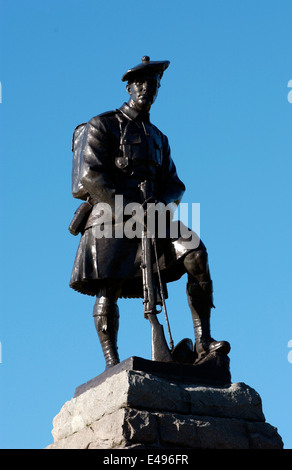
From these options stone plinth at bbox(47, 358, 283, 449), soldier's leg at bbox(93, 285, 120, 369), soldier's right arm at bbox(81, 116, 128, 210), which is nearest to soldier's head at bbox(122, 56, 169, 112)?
soldier's right arm at bbox(81, 116, 128, 210)

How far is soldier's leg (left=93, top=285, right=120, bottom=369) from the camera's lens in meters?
7.08

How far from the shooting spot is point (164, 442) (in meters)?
5.89

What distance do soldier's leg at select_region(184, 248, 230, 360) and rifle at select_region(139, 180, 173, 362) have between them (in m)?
0.27

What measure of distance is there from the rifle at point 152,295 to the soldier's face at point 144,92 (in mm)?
791

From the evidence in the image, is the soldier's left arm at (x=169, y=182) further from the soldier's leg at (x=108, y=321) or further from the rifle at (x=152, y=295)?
the soldier's leg at (x=108, y=321)

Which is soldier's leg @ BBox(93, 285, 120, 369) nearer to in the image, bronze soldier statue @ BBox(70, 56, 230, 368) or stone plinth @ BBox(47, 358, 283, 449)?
bronze soldier statue @ BBox(70, 56, 230, 368)

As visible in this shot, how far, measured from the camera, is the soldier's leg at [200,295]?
270 inches

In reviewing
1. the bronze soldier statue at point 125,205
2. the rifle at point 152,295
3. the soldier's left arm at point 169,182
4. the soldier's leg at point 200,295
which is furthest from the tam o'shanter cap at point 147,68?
the soldier's leg at point 200,295

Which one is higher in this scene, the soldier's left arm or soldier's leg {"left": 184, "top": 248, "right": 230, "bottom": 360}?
the soldier's left arm

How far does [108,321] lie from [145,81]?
2189 mm

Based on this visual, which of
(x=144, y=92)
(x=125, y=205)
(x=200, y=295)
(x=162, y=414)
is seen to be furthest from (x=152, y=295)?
(x=144, y=92)

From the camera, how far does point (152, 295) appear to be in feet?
22.4
